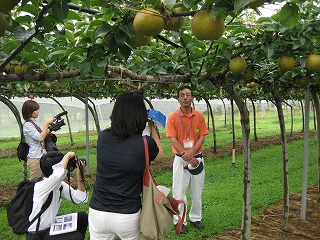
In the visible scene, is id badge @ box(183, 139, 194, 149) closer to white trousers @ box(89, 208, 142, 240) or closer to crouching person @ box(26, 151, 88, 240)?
crouching person @ box(26, 151, 88, 240)

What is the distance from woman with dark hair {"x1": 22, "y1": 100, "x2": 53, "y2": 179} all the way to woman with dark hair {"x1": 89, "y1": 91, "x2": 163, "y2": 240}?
2021 millimetres

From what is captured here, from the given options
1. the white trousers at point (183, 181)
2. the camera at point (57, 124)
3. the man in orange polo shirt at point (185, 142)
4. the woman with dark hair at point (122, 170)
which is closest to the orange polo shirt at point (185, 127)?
the man in orange polo shirt at point (185, 142)

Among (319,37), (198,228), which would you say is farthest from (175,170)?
(319,37)

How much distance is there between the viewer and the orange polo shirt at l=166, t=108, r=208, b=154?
11.6ft

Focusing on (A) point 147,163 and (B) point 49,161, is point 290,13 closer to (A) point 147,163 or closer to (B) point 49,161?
(A) point 147,163

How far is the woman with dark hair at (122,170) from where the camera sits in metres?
1.96

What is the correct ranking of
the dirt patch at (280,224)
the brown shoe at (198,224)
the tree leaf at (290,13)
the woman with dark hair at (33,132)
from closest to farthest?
1. the tree leaf at (290,13)
2. the dirt patch at (280,224)
3. the brown shoe at (198,224)
4. the woman with dark hair at (33,132)

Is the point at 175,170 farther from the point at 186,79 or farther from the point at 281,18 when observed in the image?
the point at 281,18

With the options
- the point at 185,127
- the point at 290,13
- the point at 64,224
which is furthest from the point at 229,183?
the point at 290,13

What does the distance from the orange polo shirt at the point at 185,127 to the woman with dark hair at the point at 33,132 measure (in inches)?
53.8

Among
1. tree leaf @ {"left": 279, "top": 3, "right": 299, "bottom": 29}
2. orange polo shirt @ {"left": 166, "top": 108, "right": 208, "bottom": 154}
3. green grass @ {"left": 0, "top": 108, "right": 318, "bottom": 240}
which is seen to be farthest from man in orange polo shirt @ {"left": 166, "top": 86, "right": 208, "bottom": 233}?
tree leaf @ {"left": 279, "top": 3, "right": 299, "bottom": 29}

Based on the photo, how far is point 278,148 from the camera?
31.8 feet

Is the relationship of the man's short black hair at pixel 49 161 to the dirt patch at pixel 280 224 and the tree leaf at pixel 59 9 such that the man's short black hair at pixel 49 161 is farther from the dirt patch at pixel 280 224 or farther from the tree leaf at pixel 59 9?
the dirt patch at pixel 280 224

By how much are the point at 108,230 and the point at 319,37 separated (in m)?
1.60
